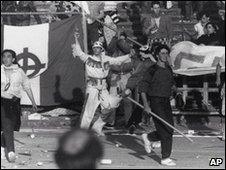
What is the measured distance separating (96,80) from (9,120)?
7.01 ft

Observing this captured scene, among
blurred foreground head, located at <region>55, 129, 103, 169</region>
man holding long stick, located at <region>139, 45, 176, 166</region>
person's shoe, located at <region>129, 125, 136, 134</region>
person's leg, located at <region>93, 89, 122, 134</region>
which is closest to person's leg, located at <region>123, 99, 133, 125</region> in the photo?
person's shoe, located at <region>129, 125, 136, 134</region>

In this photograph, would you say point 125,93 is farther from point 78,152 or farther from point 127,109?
point 78,152

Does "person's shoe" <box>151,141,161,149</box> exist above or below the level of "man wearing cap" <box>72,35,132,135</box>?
below

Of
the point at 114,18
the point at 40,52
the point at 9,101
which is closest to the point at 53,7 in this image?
the point at 114,18

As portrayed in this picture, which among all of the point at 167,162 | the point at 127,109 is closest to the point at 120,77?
the point at 127,109

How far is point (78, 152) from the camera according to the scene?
103 inches

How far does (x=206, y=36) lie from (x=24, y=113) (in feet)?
13.4

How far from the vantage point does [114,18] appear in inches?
590

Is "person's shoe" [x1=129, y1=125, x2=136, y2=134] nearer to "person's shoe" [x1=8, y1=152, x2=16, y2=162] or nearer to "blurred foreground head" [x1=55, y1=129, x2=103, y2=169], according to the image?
"person's shoe" [x1=8, y1=152, x2=16, y2=162]

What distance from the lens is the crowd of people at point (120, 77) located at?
29.3 feet

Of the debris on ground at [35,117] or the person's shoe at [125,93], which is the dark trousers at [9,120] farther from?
the debris on ground at [35,117]

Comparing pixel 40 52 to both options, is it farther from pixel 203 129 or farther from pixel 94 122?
pixel 203 129


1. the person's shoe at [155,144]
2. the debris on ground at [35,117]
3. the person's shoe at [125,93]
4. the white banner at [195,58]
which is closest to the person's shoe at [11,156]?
the person's shoe at [155,144]

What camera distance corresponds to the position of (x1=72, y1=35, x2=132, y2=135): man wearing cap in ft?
34.9
